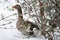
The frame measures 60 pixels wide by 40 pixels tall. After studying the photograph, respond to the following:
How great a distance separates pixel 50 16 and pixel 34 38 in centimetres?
38

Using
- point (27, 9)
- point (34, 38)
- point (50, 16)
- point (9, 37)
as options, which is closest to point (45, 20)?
point (50, 16)

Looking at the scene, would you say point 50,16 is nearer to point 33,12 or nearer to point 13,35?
point 33,12

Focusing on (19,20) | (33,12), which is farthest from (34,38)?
(33,12)

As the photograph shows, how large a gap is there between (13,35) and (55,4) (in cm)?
58

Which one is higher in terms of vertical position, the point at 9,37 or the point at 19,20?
the point at 19,20

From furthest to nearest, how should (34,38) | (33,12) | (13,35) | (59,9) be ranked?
(13,35)
(34,38)
(33,12)
(59,9)

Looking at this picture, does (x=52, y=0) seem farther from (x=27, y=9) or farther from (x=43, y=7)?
(x=27, y=9)

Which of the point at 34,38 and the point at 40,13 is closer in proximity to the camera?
the point at 40,13

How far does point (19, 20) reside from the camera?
4.94 feet

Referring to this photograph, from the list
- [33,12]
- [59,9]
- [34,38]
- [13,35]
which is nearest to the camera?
[59,9]

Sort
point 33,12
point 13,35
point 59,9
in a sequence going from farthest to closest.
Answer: point 13,35
point 33,12
point 59,9

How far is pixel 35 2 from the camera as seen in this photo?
109cm

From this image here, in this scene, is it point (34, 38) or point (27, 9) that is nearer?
point (27, 9)

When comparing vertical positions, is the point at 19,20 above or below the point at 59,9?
above
